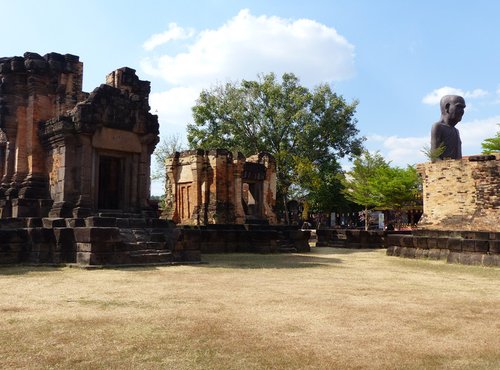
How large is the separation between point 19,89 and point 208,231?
→ 7.03 metres

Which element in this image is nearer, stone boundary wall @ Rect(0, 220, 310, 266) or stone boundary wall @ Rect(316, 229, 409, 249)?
stone boundary wall @ Rect(0, 220, 310, 266)

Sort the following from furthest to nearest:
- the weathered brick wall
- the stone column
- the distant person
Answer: the stone column < the distant person < the weathered brick wall

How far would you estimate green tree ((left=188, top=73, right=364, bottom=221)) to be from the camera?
115 ft

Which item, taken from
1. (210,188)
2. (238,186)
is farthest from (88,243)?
(238,186)

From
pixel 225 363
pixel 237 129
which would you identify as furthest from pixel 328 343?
pixel 237 129

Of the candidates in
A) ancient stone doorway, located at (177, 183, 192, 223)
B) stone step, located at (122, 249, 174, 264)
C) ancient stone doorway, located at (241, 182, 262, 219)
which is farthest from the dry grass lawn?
ancient stone doorway, located at (241, 182, 262, 219)

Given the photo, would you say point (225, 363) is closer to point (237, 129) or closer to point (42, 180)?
point (42, 180)

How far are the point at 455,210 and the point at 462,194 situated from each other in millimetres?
527

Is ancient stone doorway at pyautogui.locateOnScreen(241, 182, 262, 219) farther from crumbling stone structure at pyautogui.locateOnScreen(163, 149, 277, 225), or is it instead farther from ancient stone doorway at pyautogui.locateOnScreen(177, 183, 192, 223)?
ancient stone doorway at pyautogui.locateOnScreen(177, 183, 192, 223)

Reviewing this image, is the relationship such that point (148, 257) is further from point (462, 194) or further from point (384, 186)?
point (384, 186)

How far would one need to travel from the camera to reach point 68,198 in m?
12.0

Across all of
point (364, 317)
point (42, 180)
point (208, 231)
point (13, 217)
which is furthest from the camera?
point (208, 231)

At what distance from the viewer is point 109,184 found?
13742 millimetres

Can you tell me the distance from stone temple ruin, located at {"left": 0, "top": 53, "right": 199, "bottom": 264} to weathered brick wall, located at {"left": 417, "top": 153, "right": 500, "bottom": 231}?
8.07m
